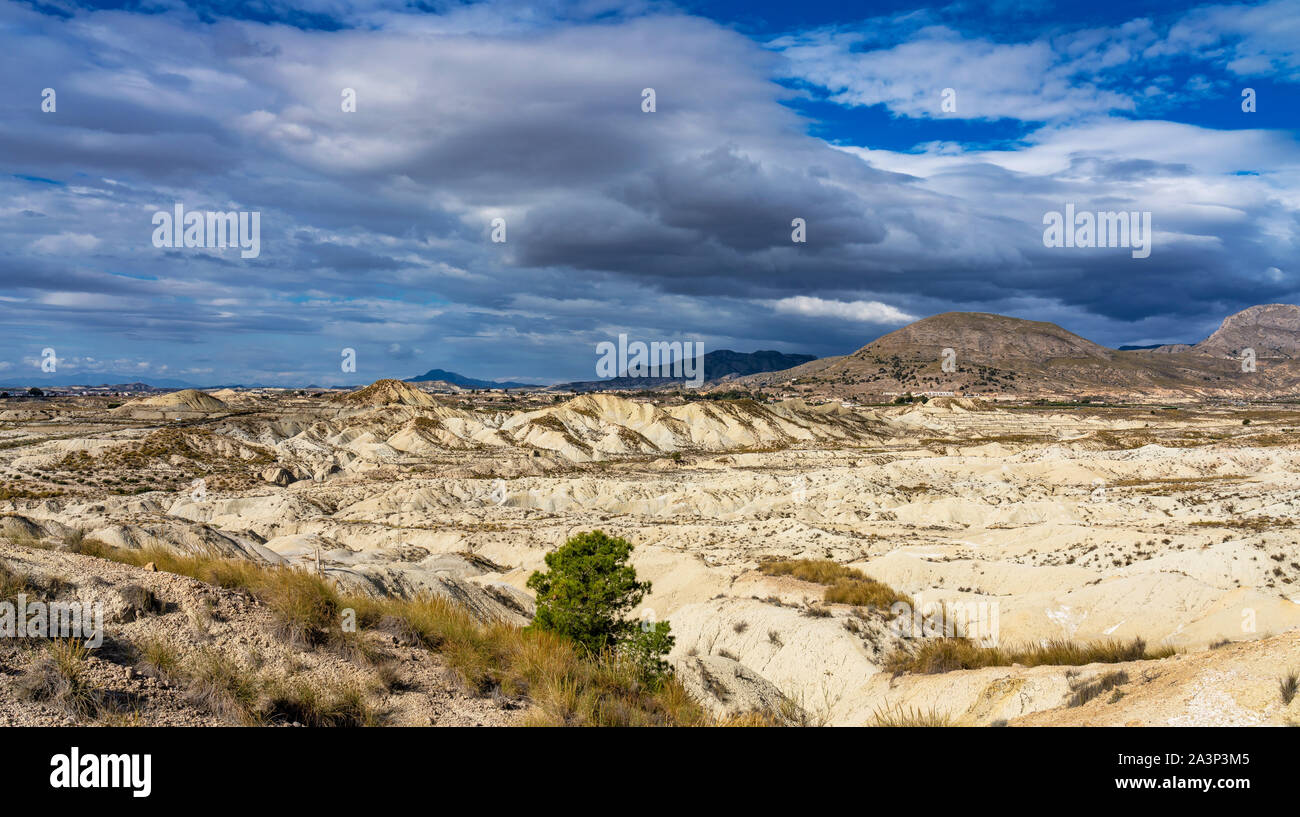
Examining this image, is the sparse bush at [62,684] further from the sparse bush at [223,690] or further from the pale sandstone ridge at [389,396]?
the pale sandstone ridge at [389,396]

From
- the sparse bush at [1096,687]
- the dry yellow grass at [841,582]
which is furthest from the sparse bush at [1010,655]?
the dry yellow grass at [841,582]

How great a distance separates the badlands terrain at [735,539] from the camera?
866 centimetres

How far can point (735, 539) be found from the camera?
37.4m

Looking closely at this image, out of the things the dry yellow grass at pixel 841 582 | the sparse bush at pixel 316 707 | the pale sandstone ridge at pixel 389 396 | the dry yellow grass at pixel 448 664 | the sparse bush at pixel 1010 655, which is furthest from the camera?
the pale sandstone ridge at pixel 389 396

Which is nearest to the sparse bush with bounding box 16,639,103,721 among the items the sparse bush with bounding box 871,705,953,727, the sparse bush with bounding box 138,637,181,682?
the sparse bush with bounding box 138,637,181,682

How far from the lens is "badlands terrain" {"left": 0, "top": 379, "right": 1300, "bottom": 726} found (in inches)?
341

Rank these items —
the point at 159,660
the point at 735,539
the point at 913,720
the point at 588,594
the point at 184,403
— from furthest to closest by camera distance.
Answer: the point at 184,403 → the point at 735,539 → the point at 588,594 → the point at 913,720 → the point at 159,660

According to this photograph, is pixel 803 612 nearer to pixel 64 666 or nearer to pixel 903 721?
pixel 903 721

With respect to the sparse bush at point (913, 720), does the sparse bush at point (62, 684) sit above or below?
above

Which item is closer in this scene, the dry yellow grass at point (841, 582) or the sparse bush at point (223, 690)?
the sparse bush at point (223, 690)

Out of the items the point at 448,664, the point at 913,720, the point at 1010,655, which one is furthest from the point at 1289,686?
the point at 448,664

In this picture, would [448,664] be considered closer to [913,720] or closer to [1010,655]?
[913,720]
